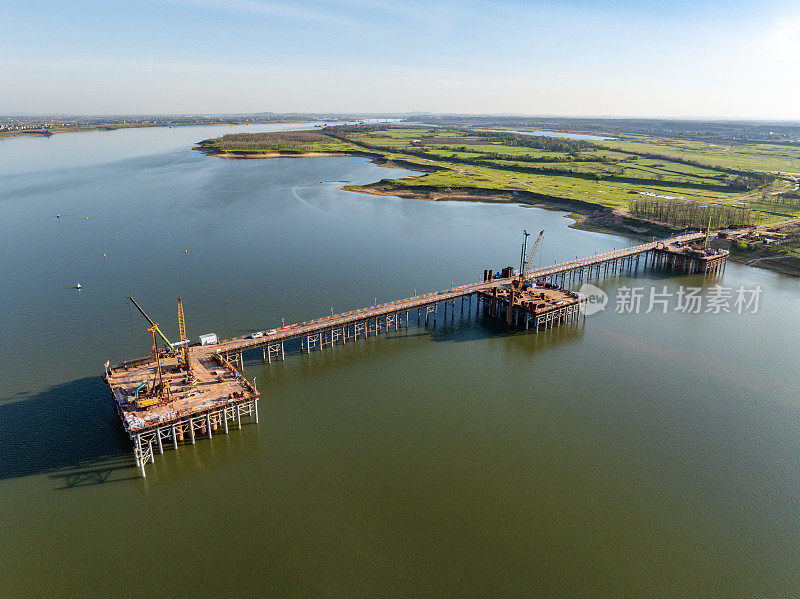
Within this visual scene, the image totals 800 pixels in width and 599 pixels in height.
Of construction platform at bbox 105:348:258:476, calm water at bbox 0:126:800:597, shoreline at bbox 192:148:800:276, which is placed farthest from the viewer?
shoreline at bbox 192:148:800:276

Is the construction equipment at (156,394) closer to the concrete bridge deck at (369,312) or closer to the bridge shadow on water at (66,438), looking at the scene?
the bridge shadow on water at (66,438)

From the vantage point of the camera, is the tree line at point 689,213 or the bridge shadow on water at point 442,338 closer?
the bridge shadow on water at point 442,338

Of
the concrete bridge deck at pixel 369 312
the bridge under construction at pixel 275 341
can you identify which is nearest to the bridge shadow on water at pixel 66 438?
the bridge under construction at pixel 275 341

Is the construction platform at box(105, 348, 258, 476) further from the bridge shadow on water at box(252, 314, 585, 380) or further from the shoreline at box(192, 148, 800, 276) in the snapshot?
the shoreline at box(192, 148, 800, 276)

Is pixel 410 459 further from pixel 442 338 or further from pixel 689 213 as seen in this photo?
pixel 689 213

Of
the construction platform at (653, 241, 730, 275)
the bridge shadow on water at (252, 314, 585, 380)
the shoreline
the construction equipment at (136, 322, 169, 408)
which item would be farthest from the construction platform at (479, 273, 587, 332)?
the shoreline

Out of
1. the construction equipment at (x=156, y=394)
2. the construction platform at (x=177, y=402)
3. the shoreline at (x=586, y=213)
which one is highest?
the shoreline at (x=586, y=213)

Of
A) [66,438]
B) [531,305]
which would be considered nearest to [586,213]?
[531,305]
